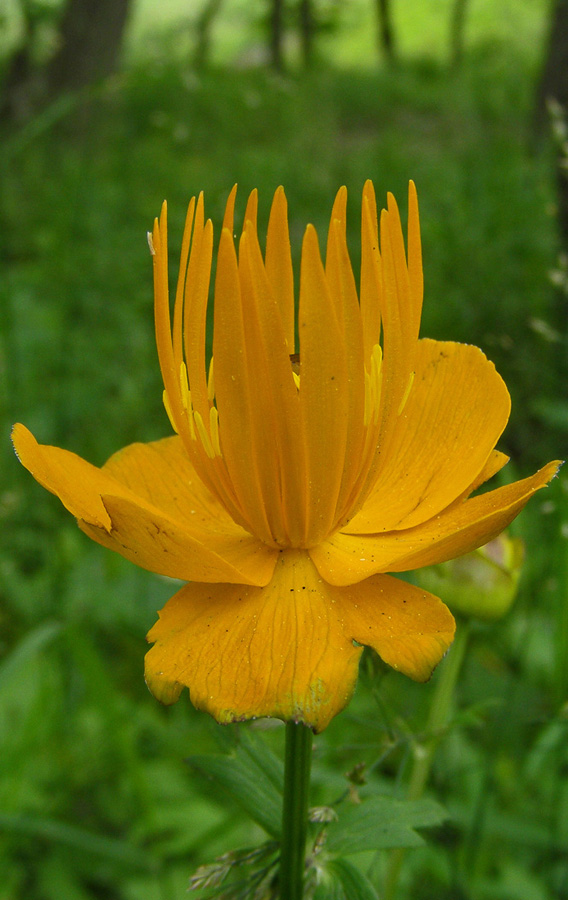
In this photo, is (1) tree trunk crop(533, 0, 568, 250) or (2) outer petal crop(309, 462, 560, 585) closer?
(2) outer petal crop(309, 462, 560, 585)

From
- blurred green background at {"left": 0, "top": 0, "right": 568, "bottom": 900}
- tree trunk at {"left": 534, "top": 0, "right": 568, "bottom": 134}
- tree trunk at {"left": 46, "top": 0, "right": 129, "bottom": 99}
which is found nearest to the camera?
blurred green background at {"left": 0, "top": 0, "right": 568, "bottom": 900}

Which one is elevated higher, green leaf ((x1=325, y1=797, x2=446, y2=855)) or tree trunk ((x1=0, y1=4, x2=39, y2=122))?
green leaf ((x1=325, y1=797, x2=446, y2=855))

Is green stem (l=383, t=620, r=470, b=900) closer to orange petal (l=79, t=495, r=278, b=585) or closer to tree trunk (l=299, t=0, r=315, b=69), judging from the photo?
orange petal (l=79, t=495, r=278, b=585)

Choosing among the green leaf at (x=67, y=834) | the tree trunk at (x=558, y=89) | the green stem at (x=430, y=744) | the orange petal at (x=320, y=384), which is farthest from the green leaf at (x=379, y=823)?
the tree trunk at (x=558, y=89)

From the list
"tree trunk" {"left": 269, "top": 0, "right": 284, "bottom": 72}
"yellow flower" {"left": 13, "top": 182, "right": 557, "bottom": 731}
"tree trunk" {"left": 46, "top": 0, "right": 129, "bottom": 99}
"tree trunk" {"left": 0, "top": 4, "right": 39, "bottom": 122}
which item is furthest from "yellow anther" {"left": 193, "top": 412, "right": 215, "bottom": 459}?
"tree trunk" {"left": 269, "top": 0, "right": 284, "bottom": 72}

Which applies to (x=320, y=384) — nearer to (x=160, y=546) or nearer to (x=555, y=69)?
(x=160, y=546)

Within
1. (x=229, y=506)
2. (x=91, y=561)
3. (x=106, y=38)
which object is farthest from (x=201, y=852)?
(x=106, y=38)

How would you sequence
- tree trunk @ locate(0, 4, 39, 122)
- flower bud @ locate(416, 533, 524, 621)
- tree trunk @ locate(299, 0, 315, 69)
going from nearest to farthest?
flower bud @ locate(416, 533, 524, 621), tree trunk @ locate(0, 4, 39, 122), tree trunk @ locate(299, 0, 315, 69)

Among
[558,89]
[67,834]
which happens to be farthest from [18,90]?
[67,834]
